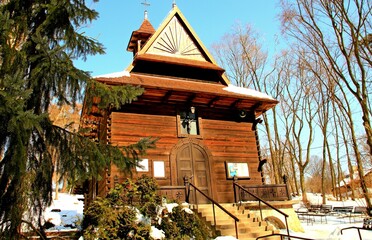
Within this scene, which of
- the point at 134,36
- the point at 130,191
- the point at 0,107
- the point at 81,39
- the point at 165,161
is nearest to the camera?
the point at 0,107

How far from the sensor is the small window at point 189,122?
1341 centimetres

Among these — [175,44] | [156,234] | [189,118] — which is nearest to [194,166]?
[189,118]

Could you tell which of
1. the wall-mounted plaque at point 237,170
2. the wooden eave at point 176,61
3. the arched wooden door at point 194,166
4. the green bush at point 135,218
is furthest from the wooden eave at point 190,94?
the green bush at point 135,218

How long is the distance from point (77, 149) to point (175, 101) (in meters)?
8.36

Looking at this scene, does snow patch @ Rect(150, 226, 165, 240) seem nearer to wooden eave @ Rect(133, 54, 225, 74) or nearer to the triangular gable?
wooden eave @ Rect(133, 54, 225, 74)

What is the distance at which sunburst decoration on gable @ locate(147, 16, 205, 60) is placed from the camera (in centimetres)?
1588

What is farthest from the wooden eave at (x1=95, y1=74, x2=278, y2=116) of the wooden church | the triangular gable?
the triangular gable

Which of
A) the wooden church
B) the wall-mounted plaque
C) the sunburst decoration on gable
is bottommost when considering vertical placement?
the wall-mounted plaque

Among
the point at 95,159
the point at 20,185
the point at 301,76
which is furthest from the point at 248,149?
the point at 301,76

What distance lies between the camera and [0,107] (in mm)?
3486

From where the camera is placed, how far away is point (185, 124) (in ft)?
44.5

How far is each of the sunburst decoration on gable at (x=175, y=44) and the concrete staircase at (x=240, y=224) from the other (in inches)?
325

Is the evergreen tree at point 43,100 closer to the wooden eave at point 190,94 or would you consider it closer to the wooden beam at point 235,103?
the wooden eave at point 190,94

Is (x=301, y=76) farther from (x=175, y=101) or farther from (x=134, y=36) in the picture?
(x=175, y=101)
